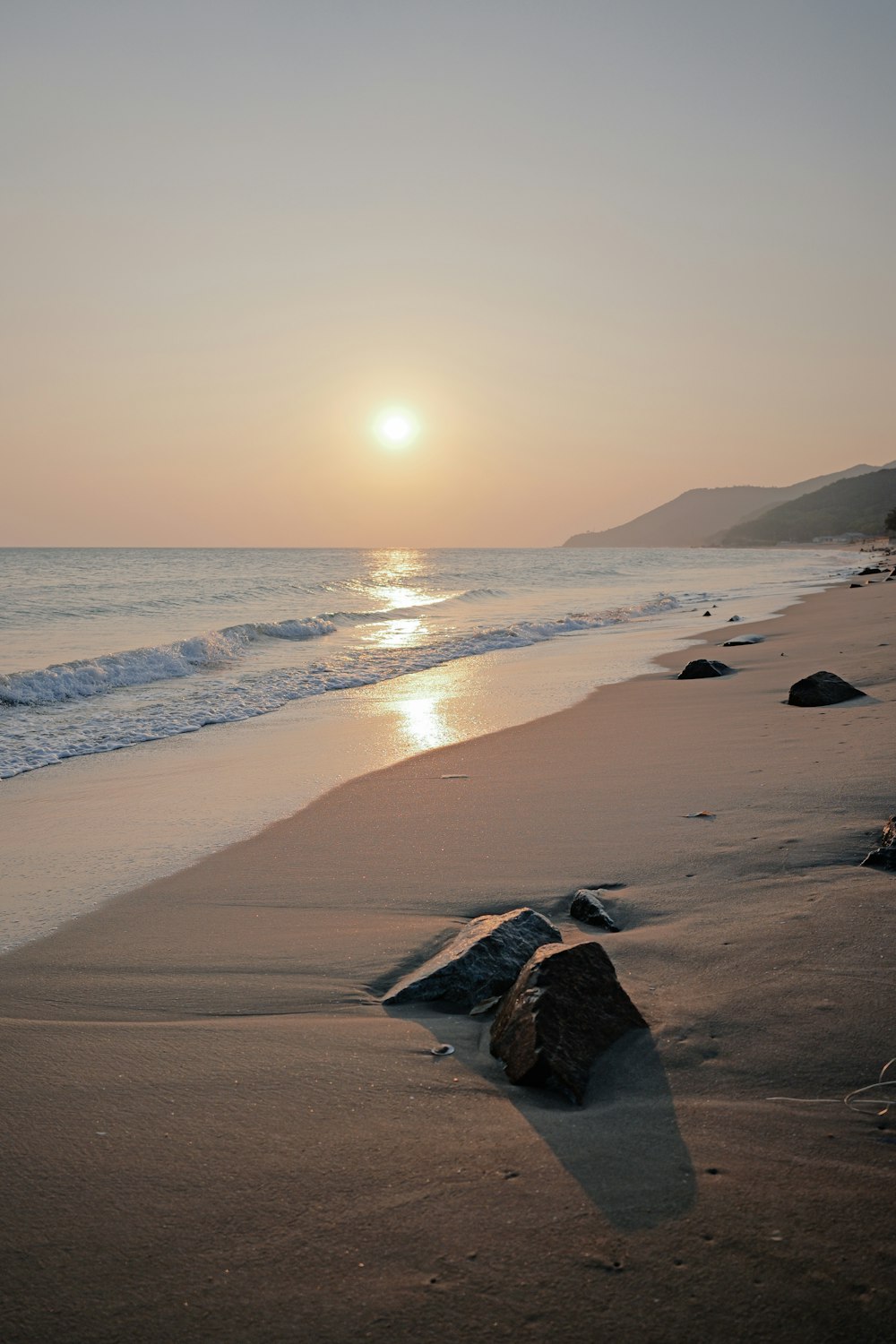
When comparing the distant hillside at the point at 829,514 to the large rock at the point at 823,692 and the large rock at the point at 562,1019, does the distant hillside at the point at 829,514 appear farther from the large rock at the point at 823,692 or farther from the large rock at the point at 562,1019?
the large rock at the point at 562,1019

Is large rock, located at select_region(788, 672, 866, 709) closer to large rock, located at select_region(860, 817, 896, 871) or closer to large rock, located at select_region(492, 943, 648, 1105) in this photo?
large rock, located at select_region(860, 817, 896, 871)

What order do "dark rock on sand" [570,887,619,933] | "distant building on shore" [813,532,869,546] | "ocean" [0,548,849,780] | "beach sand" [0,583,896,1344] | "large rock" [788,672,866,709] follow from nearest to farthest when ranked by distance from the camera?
"beach sand" [0,583,896,1344] → "dark rock on sand" [570,887,619,933] → "large rock" [788,672,866,709] → "ocean" [0,548,849,780] → "distant building on shore" [813,532,869,546]

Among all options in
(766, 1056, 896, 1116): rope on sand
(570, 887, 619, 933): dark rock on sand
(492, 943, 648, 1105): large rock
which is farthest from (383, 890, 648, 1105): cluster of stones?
(766, 1056, 896, 1116): rope on sand

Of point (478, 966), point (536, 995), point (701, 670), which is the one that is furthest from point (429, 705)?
point (536, 995)

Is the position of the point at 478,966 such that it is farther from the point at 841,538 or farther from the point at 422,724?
the point at 841,538

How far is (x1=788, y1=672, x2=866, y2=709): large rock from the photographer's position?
7.99 metres

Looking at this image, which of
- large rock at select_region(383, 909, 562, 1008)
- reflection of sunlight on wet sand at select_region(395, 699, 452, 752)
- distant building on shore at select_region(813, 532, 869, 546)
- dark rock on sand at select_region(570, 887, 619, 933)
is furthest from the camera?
distant building on shore at select_region(813, 532, 869, 546)

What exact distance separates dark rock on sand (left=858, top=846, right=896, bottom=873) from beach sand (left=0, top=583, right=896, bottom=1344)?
8cm

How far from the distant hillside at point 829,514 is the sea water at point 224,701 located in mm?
123488

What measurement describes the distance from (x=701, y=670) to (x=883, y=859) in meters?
7.73

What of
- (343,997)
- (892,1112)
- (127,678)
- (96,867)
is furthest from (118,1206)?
(127,678)

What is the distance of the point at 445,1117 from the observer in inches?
95.9

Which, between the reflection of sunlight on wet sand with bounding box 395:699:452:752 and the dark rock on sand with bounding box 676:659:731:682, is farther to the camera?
the dark rock on sand with bounding box 676:659:731:682

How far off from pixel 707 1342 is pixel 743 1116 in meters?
0.71
